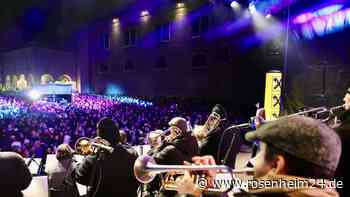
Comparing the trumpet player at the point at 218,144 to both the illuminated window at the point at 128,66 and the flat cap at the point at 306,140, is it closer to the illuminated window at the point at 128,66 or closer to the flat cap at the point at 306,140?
the flat cap at the point at 306,140

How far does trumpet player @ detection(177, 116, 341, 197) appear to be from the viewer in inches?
52.4

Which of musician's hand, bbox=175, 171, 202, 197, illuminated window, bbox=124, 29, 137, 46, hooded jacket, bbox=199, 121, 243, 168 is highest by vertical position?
illuminated window, bbox=124, 29, 137, 46

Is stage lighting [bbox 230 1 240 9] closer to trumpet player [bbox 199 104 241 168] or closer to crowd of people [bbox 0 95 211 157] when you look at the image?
crowd of people [bbox 0 95 211 157]

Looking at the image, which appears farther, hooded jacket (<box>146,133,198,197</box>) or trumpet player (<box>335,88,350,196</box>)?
hooded jacket (<box>146,133,198,197</box>)

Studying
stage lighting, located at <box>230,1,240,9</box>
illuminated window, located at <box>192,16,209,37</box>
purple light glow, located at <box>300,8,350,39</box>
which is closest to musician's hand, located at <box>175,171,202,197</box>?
purple light glow, located at <box>300,8,350,39</box>

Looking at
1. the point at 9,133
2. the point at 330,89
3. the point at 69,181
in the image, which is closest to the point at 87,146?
the point at 69,181

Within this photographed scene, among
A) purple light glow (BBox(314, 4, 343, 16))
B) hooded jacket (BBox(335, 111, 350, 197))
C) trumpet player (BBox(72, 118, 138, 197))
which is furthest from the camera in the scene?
purple light glow (BBox(314, 4, 343, 16))

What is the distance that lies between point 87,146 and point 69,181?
0.51 m

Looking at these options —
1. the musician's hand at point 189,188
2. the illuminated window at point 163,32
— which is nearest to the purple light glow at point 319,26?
the illuminated window at point 163,32

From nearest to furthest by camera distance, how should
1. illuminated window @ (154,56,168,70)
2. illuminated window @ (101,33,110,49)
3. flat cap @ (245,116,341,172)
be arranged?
flat cap @ (245,116,341,172) < illuminated window @ (154,56,168,70) < illuminated window @ (101,33,110,49)

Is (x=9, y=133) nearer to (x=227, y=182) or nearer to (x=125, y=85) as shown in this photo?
(x=227, y=182)

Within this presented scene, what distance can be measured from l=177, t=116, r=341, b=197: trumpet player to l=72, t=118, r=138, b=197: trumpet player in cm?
252

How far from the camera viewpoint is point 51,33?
46719 mm

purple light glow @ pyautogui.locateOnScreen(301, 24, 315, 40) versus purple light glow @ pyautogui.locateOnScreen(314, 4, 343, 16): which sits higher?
purple light glow @ pyautogui.locateOnScreen(314, 4, 343, 16)
